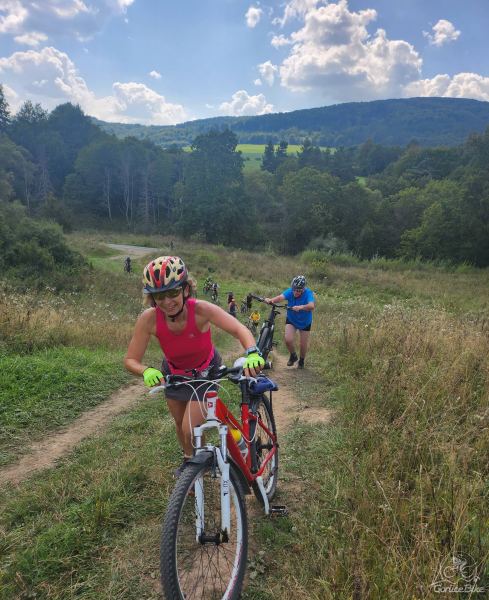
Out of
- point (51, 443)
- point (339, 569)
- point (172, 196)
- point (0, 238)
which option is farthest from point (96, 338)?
point (172, 196)

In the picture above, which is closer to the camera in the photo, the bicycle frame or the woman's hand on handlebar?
the bicycle frame

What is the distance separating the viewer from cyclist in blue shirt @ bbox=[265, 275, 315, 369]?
784cm

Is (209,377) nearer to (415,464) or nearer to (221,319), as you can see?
(221,319)

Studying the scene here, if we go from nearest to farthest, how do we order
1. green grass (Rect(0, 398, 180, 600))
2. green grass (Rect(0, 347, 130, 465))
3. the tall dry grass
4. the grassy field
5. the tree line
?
the tall dry grass < the grassy field < green grass (Rect(0, 398, 180, 600)) < green grass (Rect(0, 347, 130, 465)) < the tree line

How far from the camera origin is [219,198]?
56.2 m

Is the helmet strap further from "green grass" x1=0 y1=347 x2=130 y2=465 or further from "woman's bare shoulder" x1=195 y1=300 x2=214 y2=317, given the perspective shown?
"green grass" x1=0 y1=347 x2=130 y2=465

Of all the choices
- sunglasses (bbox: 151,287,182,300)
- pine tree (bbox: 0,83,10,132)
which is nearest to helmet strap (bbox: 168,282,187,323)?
sunglasses (bbox: 151,287,182,300)

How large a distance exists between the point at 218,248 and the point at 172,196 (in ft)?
99.4

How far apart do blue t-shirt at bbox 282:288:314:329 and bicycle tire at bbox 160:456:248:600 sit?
5604 millimetres

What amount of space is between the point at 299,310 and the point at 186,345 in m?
5.01

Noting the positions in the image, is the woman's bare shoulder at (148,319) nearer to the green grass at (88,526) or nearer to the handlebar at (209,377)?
the handlebar at (209,377)

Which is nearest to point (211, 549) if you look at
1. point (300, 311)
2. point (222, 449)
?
point (222, 449)

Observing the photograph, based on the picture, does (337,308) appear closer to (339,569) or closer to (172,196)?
(339,569)

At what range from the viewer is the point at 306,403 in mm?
6203
